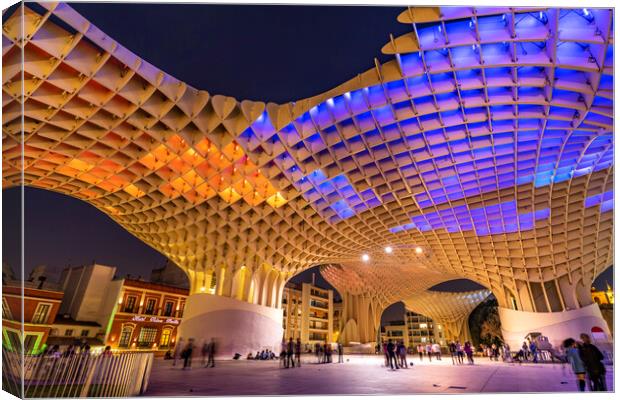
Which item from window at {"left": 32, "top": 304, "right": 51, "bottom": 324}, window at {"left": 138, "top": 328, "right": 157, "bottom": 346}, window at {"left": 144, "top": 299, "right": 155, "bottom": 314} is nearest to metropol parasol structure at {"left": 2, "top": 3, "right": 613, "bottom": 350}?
window at {"left": 32, "top": 304, "right": 51, "bottom": 324}

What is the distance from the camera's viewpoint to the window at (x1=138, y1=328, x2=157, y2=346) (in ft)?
121

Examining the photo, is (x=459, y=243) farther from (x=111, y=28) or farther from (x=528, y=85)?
(x=111, y=28)

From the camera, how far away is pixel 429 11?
11453mm

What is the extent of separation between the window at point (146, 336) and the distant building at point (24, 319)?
21864 mm

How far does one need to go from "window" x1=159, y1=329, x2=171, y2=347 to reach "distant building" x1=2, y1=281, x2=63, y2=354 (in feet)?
77.5

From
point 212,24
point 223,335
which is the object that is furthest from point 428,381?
point 223,335

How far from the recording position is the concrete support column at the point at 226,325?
96.7 ft

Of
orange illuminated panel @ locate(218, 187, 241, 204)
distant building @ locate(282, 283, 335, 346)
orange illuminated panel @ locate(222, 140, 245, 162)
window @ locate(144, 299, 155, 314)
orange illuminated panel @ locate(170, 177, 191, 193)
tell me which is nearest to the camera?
orange illuminated panel @ locate(222, 140, 245, 162)

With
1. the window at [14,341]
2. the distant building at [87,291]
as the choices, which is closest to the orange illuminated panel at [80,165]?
the distant building at [87,291]

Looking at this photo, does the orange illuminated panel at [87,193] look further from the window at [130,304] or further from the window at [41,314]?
the window at [130,304]

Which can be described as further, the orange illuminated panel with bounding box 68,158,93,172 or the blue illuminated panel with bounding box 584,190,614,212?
the blue illuminated panel with bounding box 584,190,614,212

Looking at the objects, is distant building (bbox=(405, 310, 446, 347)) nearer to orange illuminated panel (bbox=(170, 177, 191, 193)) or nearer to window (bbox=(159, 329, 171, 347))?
window (bbox=(159, 329, 171, 347))

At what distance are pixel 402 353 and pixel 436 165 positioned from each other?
11.7 metres

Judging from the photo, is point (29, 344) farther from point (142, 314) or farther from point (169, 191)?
point (142, 314)
